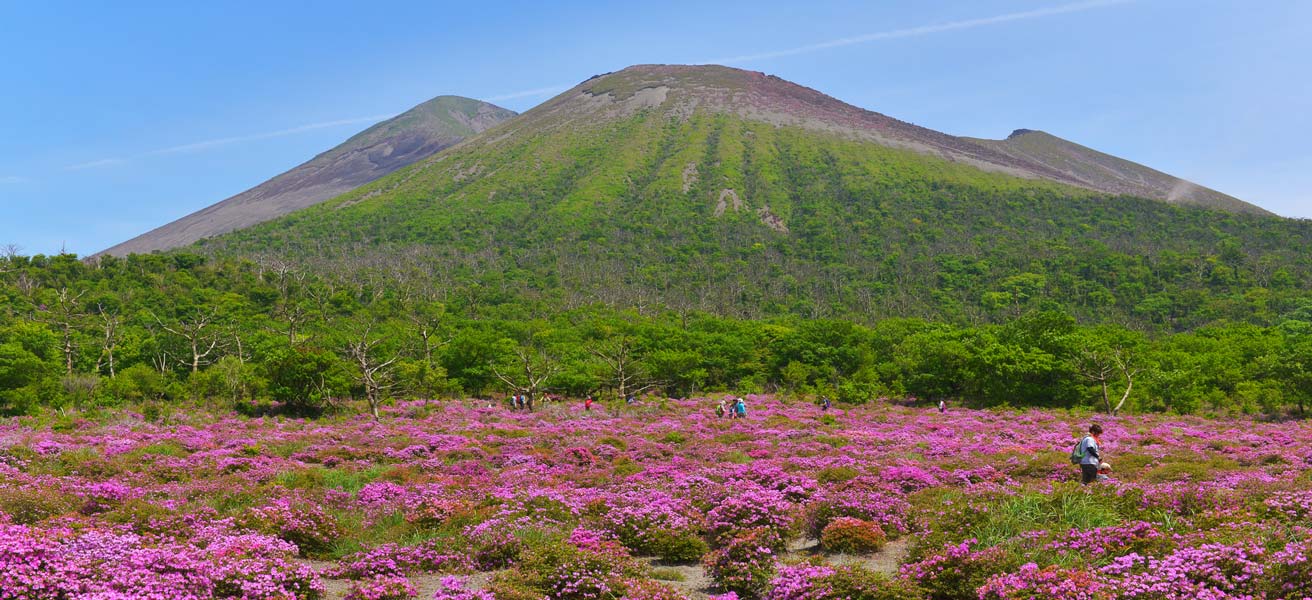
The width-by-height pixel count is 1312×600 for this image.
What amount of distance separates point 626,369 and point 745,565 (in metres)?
51.6

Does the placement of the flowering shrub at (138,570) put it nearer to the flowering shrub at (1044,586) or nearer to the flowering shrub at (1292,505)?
the flowering shrub at (1044,586)

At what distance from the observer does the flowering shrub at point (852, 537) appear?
41.3 ft

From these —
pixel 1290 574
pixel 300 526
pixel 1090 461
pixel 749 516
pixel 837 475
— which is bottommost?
pixel 837 475

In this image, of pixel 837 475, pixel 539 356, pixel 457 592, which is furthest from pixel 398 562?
pixel 539 356

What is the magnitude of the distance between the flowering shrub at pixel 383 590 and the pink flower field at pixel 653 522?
33 millimetres

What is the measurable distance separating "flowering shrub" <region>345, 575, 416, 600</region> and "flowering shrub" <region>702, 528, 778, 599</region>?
406 cm

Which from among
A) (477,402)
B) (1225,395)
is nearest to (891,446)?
(477,402)

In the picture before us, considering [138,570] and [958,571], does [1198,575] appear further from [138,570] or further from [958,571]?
[138,570]

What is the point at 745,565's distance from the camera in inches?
410

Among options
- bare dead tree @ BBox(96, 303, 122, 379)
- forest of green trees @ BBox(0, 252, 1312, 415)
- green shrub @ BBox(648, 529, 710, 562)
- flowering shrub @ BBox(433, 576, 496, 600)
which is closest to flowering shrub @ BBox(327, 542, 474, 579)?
flowering shrub @ BBox(433, 576, 496, 600)

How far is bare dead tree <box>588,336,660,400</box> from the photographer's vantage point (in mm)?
57375

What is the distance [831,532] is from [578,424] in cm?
2323

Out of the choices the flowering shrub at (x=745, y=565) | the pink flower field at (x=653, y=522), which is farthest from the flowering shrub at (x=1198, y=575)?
the flowering shrub at (x=745, y=565)

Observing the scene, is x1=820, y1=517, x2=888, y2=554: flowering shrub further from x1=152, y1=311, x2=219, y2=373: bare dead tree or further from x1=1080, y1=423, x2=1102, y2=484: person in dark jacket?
x1=152, y1=311, x2=219, y2=373: bare dead tree
